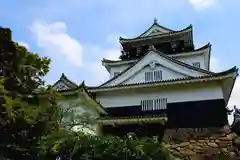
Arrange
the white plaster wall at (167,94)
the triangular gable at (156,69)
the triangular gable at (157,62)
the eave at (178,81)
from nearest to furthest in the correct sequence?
the eave at (178,81)
the white plaster wall at (167,94)
the triangular gable at (157,62)
the triangular gable at (156,69)

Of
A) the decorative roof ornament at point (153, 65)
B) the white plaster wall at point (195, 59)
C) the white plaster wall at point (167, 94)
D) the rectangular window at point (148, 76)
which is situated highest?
the white plaster wall at point (195, 59)

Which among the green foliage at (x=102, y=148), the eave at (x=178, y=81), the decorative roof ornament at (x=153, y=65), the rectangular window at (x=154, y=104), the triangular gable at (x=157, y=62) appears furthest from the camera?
the decorative roof ornament at (x=153, y=65)

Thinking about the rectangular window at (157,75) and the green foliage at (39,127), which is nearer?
the green foliage at (39,127)

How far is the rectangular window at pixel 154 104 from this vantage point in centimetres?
1772

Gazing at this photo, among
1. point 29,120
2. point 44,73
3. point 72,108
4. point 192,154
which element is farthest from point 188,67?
point 29,120

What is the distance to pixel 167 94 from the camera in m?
17.9

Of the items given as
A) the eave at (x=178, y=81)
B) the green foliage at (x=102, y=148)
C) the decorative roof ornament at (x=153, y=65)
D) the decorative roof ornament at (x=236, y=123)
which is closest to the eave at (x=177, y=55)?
the decorative roof ornament at (x=153, y=65)

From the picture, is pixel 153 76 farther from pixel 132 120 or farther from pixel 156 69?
pixel 132 120

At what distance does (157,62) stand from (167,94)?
2593 millimetres

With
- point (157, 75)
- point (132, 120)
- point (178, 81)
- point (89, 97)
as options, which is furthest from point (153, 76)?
point (89, 97)

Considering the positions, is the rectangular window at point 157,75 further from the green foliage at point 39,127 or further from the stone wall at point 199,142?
the green foliage at point 39,127

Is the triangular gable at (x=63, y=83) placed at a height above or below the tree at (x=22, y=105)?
above

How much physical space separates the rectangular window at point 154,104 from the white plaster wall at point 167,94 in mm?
215

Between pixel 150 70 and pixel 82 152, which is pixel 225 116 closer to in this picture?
pixel 150 70
